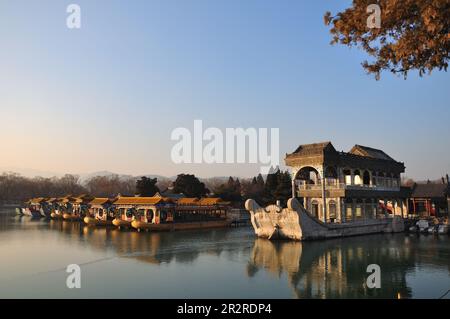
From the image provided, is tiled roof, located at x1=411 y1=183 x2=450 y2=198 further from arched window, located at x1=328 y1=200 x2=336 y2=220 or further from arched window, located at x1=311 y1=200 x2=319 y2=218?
arched window, located at x1=311 y1=200 x2=319 y2=218

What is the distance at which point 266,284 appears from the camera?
17094 millimetres

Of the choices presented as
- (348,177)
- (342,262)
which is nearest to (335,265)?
(342,262)

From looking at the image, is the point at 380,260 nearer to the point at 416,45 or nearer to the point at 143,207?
the point at 416,45

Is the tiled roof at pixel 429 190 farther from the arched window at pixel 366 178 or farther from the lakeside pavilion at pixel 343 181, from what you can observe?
the arched window at pixel 366 178

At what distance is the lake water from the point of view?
51.9 feet

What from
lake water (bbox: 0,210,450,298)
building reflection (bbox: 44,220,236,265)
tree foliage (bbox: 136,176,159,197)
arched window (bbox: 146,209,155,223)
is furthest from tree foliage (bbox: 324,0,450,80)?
tree foliage (bbox: 136,176,159,197)

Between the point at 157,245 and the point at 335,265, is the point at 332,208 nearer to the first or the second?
the point at 335,265

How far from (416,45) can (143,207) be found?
35.8 m

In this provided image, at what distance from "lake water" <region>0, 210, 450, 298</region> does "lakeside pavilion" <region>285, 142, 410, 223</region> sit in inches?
144

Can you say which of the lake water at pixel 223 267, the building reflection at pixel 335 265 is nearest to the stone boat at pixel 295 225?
the lake water at pixel 223 267

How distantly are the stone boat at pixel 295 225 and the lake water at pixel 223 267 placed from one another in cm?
96

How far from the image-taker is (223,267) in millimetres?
21156

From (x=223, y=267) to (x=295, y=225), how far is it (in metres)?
10.9

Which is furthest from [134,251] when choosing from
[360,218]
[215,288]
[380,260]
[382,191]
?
[382,191]
